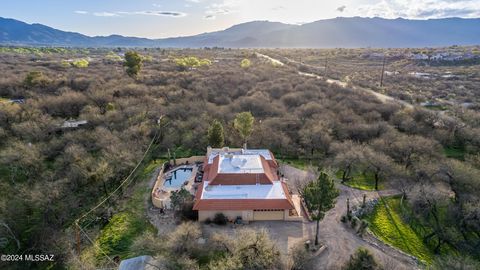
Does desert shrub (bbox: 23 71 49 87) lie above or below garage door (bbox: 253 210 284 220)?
above

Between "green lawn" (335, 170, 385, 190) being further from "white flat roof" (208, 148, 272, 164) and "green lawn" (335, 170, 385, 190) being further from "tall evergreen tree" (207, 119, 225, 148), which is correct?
"tall evergreen tree" (207, 119, 225, 148)

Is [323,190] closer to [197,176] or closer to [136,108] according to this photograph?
[197,176]

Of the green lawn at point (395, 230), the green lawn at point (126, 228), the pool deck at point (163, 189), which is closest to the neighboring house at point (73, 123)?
the pool deck at point (163, 189)

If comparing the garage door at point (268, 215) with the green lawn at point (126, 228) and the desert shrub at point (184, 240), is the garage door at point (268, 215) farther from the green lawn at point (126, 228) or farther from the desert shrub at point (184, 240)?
the green lawn at point (126, 228)

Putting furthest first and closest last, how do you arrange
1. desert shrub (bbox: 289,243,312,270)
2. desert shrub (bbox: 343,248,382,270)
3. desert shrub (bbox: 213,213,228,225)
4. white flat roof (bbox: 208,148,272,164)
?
white flat roof (bbox: 208,148,272,164) < desert shrub (bbox: 213,213,228,225) < desert shrub (bbox: 289,243,312,270) < desert shrub (bbox: 343,248,382,270)

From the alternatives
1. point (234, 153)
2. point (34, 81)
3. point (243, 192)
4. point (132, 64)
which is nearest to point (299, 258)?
point (243, 192)

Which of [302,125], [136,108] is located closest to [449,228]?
[302,125]

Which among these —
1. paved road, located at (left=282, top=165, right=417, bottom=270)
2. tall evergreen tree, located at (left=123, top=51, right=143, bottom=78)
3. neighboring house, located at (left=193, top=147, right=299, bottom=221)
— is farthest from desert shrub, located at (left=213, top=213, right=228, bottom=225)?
tall evergreen tree, located at (left=123, top=51, right=143, bottom=78)
